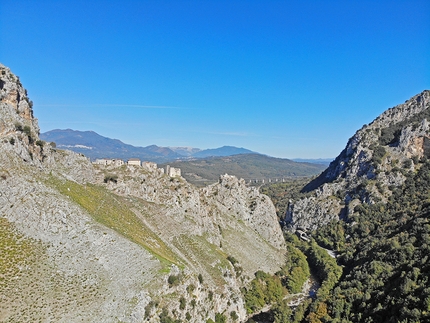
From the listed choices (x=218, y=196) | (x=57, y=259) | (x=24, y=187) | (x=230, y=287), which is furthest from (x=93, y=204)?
(x=218, y=196)

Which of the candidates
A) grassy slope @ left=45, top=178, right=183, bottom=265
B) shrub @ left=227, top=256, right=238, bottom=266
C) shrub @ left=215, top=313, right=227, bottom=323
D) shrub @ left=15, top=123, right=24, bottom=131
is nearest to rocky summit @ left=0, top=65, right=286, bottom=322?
grassy slope @ left=45, top=178, right=183, bottom=265

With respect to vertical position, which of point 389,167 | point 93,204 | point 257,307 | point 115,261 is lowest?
point 257,307

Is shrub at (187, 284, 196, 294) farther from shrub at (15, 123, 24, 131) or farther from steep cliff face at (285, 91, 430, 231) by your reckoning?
steep cliff face at (285, 91, 430, 231)

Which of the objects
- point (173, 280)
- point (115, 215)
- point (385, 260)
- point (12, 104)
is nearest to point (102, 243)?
point (173, 280)

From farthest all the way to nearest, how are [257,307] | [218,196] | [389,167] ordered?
[389,167] → [218,196] → [257,307]

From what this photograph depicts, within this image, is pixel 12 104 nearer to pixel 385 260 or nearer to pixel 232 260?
pixel 232 260

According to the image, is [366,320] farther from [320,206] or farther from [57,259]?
[320,206]
